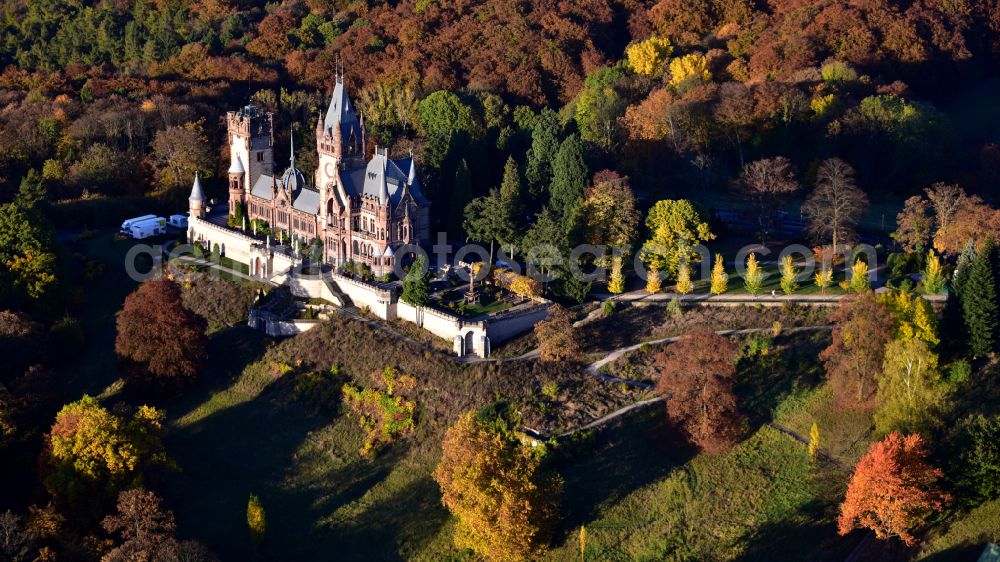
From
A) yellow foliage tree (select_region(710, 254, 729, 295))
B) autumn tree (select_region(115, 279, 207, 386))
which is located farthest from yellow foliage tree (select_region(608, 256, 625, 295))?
autumn tree (select_region(115, 279, 207, 386))

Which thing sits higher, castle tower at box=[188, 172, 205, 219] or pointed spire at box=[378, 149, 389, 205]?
pointed spire at box=[378, 149, 389, 205]

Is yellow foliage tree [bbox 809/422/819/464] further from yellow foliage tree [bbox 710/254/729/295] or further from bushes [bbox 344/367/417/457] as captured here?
bushes [bbox 344/367/417/457]

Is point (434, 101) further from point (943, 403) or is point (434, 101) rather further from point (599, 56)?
point (943, 403)

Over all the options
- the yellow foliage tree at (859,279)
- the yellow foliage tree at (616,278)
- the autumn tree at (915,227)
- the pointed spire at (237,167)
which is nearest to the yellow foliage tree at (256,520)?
the yellow foliage tree at (616,278)

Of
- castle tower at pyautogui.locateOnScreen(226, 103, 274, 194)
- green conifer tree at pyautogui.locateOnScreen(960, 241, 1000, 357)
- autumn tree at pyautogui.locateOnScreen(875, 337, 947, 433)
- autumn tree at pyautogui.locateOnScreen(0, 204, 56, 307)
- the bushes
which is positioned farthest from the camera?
castle tower at pyautogui.locateOnScreen(226, 103, 274, 194)

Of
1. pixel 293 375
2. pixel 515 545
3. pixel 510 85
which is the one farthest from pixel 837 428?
pixel 510 85

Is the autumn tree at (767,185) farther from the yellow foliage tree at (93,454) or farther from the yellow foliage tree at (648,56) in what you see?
→ the yellow foliage tree at (93,454)

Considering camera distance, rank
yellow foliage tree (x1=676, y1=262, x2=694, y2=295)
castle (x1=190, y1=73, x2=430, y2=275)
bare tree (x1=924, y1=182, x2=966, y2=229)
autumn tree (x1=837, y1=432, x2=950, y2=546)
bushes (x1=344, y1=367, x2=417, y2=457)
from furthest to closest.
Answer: castle (x1=190, y1=73, x2=430, y2=275) < bare tree (x1=924, y1=182, x2=966, y2=229) < yellow foliage tree (x1=676, y1=262, x2=694, y2=295) < bushes (x1=344, y1=367, x2=417, y2=457) < autumn tree (x1=837, y1=432, x2=950, y2=546)
